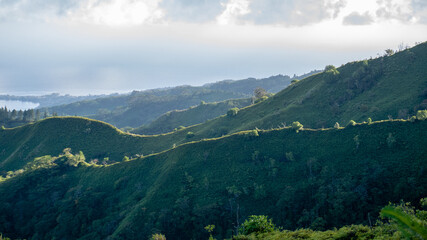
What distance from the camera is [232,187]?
67.9 m

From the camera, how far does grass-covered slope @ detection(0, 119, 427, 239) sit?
55.1 m

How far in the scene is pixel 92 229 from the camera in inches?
2815

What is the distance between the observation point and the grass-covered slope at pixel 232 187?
5509 cm

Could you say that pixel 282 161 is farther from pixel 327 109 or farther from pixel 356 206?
pixel 327 109

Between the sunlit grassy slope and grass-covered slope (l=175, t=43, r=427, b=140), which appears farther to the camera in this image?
the sunlit grassy slope

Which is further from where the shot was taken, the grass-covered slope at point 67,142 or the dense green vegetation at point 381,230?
the grass-covered slope at point 67,142

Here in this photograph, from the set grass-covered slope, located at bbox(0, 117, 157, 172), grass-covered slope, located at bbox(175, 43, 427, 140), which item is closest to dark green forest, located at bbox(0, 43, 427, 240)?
grass-covered slope, located at bbox(175, 43, 427, 140)

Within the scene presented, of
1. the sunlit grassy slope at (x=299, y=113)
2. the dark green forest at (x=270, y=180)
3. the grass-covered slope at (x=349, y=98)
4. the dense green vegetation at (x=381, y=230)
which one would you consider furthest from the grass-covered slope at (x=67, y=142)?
the dense green vegetation at (x=381, y=230)

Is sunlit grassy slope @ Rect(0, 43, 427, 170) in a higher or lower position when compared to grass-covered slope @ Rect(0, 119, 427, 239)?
higher

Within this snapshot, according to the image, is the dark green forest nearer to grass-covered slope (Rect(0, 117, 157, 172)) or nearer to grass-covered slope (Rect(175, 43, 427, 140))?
grass-covered slope (Rect(175, 43, 427, 140))

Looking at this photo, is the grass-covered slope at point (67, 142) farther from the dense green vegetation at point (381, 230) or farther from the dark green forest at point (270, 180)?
the dense green vegetation at point (381, 230)

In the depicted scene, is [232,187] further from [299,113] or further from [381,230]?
[299,113]

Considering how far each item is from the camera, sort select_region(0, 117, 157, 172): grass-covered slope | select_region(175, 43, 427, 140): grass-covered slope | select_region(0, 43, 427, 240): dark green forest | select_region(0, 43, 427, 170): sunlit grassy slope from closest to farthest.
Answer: select_region(0, 43, 427, 240): dark green forest → select_region(175, 43, 427, 140): grass-covered slope → select_region(0, 43, 427, 170): sunlit grassy slope → select_region(0, 117, 157, 172): grass-covered slope

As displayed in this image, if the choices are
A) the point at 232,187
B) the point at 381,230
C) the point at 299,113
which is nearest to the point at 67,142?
the point at 232,187
